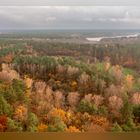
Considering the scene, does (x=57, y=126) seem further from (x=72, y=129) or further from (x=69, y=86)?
(x=69, y=86)

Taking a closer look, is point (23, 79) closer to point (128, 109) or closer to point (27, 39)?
point (27, 39)

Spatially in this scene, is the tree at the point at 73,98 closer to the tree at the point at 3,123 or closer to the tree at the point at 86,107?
the tree at the point at 86,107

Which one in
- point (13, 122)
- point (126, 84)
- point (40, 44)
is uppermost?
point (40, 44)

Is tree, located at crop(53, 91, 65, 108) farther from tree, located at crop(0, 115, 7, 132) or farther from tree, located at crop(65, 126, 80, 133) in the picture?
tree, located at crop(0, 115, 7, 132)

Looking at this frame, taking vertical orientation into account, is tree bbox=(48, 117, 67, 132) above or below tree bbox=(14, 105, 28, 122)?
below

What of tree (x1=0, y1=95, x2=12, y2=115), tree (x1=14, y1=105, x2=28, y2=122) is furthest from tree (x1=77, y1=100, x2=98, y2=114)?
tree (x1=0, y1=95, x2=12, y2=115)

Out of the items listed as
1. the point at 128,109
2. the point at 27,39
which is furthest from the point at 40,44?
the point at 128,109

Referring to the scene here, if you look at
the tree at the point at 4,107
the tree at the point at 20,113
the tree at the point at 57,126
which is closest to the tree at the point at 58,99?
the tree at the point at 57,126

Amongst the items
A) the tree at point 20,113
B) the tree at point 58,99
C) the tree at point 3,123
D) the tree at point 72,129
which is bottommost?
the tree at point 72,129
